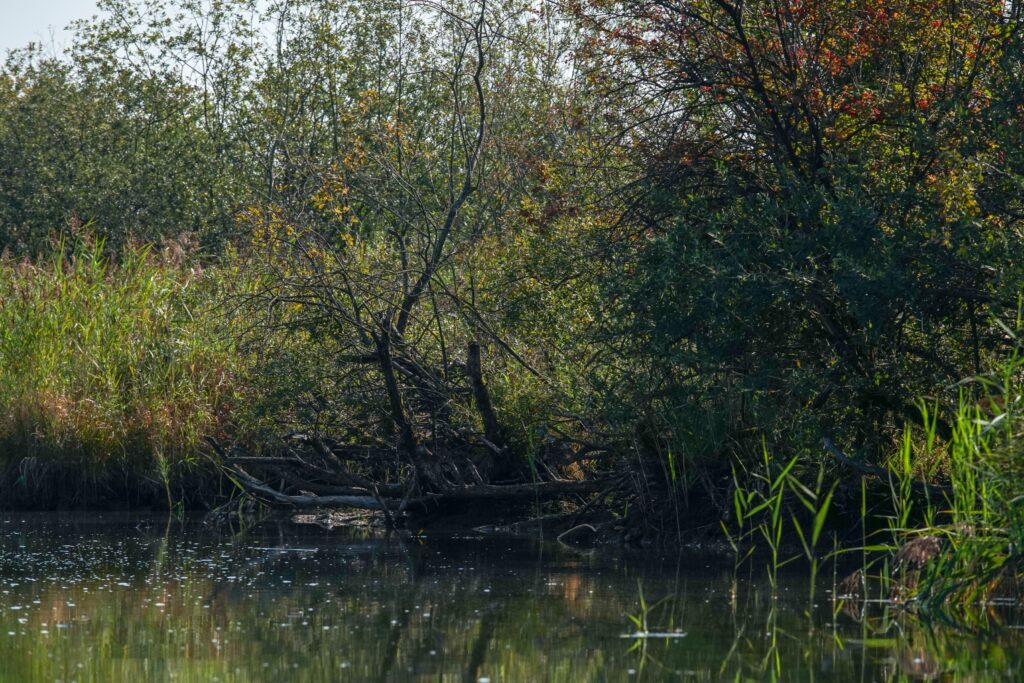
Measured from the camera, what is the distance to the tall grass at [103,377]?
11.9 m

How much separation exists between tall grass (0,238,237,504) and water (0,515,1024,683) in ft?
7.57

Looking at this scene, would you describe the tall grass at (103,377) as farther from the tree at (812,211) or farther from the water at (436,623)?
the tree at (812,211)

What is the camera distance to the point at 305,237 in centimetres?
1098

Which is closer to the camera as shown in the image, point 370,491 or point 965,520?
point 965,520

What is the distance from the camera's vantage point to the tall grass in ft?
39.1

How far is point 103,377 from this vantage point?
1231 cm

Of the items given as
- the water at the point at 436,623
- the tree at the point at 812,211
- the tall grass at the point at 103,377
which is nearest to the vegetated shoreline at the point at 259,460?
the tall grass at the point at 103,377

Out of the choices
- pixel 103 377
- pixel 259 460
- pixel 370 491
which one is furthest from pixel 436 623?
pixel 103 377

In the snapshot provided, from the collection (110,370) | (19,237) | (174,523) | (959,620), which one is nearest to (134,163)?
(19,237)

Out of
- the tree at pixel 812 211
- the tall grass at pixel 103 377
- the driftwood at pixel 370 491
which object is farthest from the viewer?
the tall grass at pixel 103 377

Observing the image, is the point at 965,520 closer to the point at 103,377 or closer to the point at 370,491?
the point at 370,491

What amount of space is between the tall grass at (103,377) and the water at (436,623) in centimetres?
231

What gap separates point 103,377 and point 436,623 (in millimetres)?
6339

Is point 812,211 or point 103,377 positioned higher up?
point 812,211
